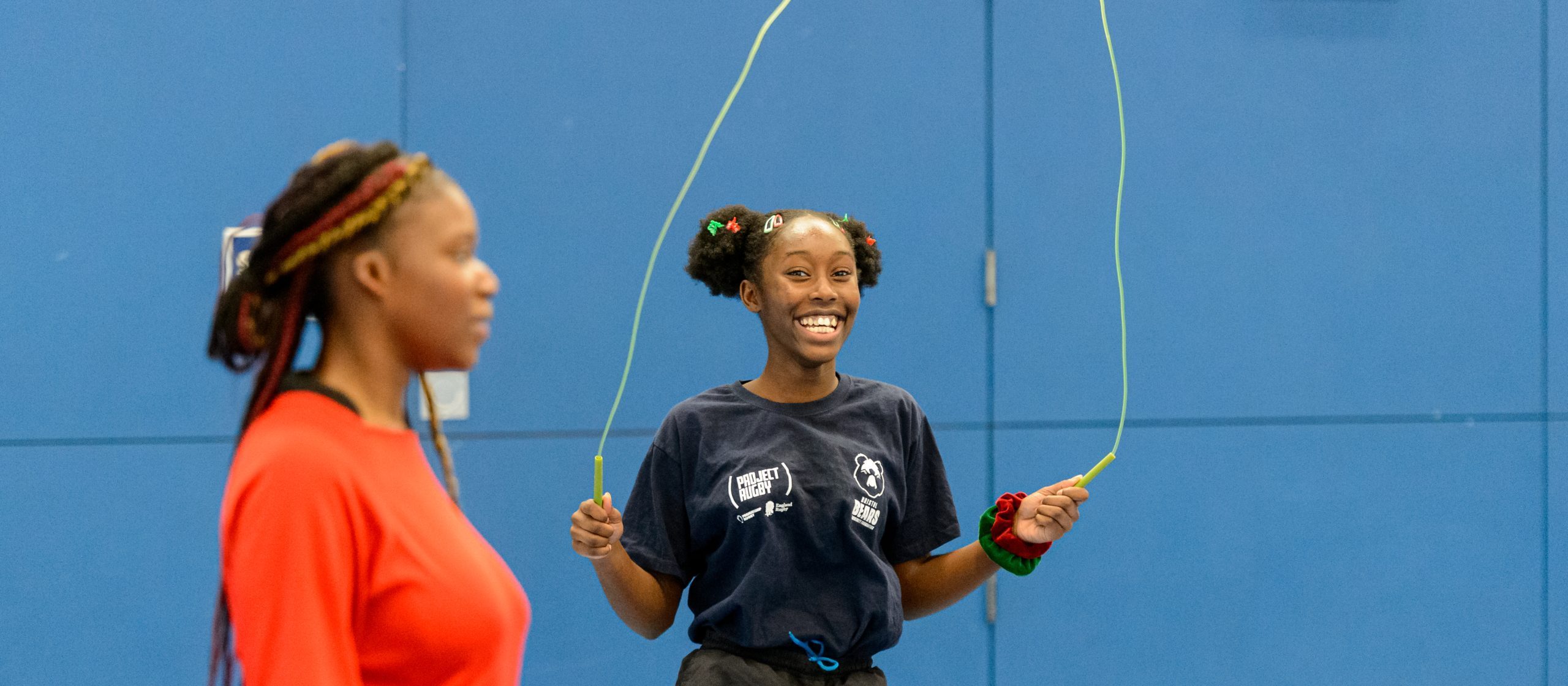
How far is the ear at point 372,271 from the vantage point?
100 cm

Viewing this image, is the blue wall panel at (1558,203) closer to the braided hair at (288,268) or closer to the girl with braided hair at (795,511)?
the girl with braided hair at (795,511)

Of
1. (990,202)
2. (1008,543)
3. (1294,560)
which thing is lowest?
(1294,560)

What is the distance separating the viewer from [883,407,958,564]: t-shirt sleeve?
5.96ft

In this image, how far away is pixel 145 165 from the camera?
256 centimetres

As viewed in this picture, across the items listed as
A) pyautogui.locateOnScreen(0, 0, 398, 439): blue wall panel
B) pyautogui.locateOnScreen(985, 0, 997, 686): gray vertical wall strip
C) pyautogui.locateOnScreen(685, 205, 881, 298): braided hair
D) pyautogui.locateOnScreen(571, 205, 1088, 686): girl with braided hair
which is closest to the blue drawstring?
pyautogui.locateOnScreen(571, 205, 1088, 686): girl with braided hair

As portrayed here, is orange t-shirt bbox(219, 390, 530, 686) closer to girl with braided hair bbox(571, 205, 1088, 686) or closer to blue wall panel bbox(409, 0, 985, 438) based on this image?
girl with braided hair bbox(571, 205, 1088, 686)

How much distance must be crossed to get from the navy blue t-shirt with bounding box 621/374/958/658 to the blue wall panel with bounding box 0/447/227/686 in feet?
4.33

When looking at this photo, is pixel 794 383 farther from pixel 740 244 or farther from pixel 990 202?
pixel 990 202

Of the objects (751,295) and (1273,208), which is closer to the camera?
(751,295)

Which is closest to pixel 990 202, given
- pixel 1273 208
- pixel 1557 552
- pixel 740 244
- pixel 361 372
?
pixel 1273 208

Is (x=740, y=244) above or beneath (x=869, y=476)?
above

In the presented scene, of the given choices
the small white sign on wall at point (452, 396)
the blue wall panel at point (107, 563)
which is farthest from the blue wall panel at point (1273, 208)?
the blue wall panel at point (107, 563)

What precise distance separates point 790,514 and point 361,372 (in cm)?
77

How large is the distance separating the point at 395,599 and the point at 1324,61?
267 cm
